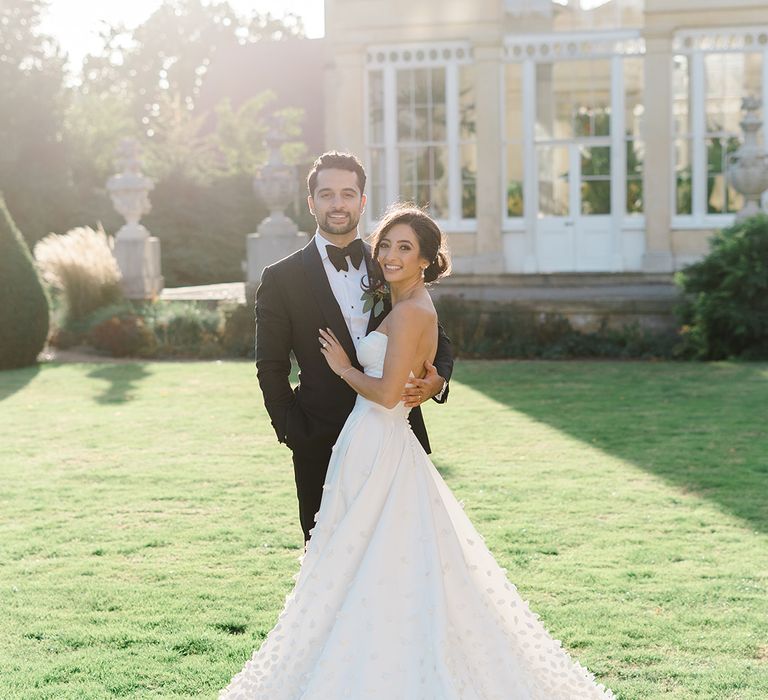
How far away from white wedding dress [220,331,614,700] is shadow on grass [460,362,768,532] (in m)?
3.18

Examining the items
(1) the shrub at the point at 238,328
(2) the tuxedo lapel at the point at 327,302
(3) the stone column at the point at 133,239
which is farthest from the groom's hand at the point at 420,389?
(3) the stone column at the point at 133,239

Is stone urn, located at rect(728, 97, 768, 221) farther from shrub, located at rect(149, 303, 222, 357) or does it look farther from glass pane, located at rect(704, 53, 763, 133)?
shrub, located at rect(149, 303, 222, 357)

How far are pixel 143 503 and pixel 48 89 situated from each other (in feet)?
83.8

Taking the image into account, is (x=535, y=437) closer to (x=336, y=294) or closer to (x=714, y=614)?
(x=714, y=614)

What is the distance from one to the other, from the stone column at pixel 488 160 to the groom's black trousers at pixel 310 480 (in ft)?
46.7

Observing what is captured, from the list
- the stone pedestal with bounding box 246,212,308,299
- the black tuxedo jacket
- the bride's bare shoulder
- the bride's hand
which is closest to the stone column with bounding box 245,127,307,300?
the stone pedestal with bounding box 246,212,308,299

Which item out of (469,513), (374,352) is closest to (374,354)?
(374,352)

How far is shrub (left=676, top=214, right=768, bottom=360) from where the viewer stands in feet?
44.9

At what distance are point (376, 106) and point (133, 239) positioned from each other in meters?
4.13

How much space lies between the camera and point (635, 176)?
59.8 ft

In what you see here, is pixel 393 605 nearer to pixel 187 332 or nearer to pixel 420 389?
pixel 420 389

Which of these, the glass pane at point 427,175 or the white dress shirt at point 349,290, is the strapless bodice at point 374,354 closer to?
the white dress shirt at point 349,290

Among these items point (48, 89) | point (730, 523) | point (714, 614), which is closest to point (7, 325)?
point (730, 523)

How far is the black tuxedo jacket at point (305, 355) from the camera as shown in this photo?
161 inches
